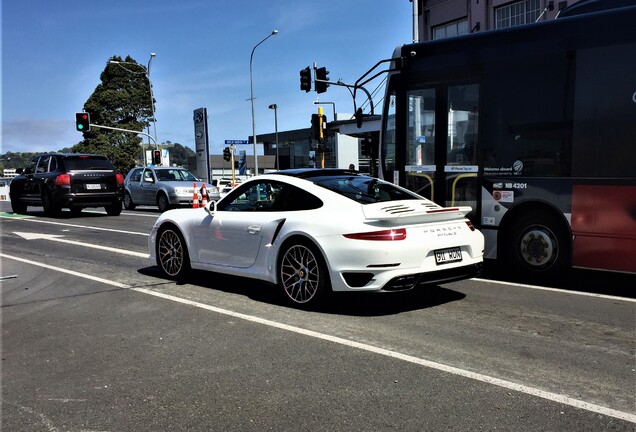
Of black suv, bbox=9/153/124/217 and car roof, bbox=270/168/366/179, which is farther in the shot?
black suv, bbox=9/153/124/217

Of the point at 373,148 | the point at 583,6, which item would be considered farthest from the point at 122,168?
the point at 583,6

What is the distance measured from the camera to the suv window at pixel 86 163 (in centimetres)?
1703

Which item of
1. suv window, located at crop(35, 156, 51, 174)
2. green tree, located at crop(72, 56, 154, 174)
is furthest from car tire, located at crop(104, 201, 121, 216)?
green tree, located at crop(72, 56, 154, 174)

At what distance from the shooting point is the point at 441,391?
3.55 meters

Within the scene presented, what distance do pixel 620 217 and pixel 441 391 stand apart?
4104mm

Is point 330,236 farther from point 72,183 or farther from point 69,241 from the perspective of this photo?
point 72,183

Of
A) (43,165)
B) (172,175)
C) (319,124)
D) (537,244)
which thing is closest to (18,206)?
(43,165)

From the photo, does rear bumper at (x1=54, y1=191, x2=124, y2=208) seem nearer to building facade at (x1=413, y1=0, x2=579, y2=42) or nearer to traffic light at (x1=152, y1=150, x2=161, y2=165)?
building facade at (x1=413, y1=0, x2=579, y2=42)

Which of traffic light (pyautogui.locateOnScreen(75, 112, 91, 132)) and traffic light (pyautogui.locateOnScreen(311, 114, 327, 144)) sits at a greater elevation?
traffic light (pyautogui.locateOnScreen(75, 112, 91, 132))

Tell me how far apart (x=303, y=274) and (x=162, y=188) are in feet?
51.4

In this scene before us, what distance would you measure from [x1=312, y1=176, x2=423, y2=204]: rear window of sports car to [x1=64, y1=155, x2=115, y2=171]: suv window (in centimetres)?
1340

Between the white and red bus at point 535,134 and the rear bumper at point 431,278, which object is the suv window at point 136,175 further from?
the rear bumper at point 431,278

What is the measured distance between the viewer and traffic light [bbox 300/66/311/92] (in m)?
21.3

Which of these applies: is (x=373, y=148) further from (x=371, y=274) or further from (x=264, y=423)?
(x=264, y=423)
